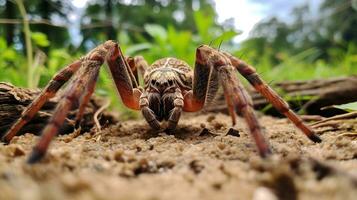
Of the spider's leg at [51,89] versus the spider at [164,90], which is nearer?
the spider at [164,90]

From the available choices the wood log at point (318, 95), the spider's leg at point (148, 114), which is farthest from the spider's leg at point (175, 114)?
the wood log at point (318, 95)

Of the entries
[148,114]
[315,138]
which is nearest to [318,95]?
[315,138]

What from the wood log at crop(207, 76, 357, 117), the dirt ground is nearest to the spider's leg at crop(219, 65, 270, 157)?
the dirt ground

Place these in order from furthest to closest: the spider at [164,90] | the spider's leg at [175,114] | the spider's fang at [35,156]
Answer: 1. the spider's leg at [175,114]
2. the spider at [164,90]
3. the spider's fang at [35,156]

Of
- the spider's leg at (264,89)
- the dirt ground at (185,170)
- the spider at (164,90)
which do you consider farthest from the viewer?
the spider's leg at (264,89)

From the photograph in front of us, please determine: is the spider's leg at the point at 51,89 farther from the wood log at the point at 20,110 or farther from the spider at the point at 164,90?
the wood log at the point at 20,110

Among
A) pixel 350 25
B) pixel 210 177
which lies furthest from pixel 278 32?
pixel 210 177
